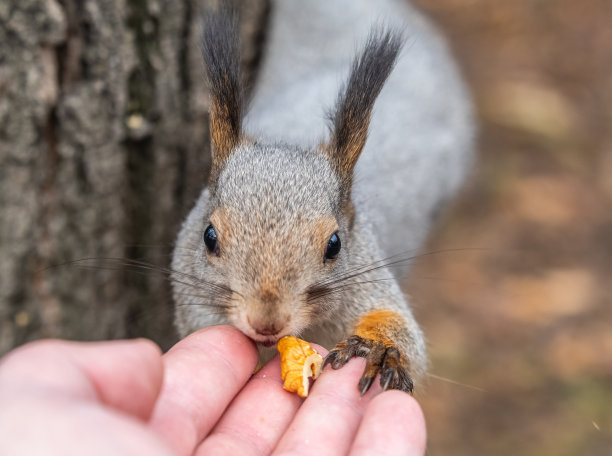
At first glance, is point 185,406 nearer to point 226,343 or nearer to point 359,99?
point 226,343

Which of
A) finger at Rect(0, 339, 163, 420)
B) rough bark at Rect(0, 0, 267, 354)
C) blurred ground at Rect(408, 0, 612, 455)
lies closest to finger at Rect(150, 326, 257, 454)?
finger at Rect(0, 339, 163, 420)

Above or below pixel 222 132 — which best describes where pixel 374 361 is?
below

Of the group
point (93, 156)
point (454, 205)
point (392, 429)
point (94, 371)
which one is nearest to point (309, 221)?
point (392, 429)


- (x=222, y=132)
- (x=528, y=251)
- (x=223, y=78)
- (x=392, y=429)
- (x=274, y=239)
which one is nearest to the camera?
(x=392, y=429)

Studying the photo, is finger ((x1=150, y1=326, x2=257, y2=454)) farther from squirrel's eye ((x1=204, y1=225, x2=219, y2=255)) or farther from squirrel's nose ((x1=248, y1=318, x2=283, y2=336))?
squirrel's eye ((x1=204, y1=225, x2=219, y2=255))

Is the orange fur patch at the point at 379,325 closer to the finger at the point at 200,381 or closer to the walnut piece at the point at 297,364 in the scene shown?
the walnut piece at the point at 297,364

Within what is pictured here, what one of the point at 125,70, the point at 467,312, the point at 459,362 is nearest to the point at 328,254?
the point at 125,70
